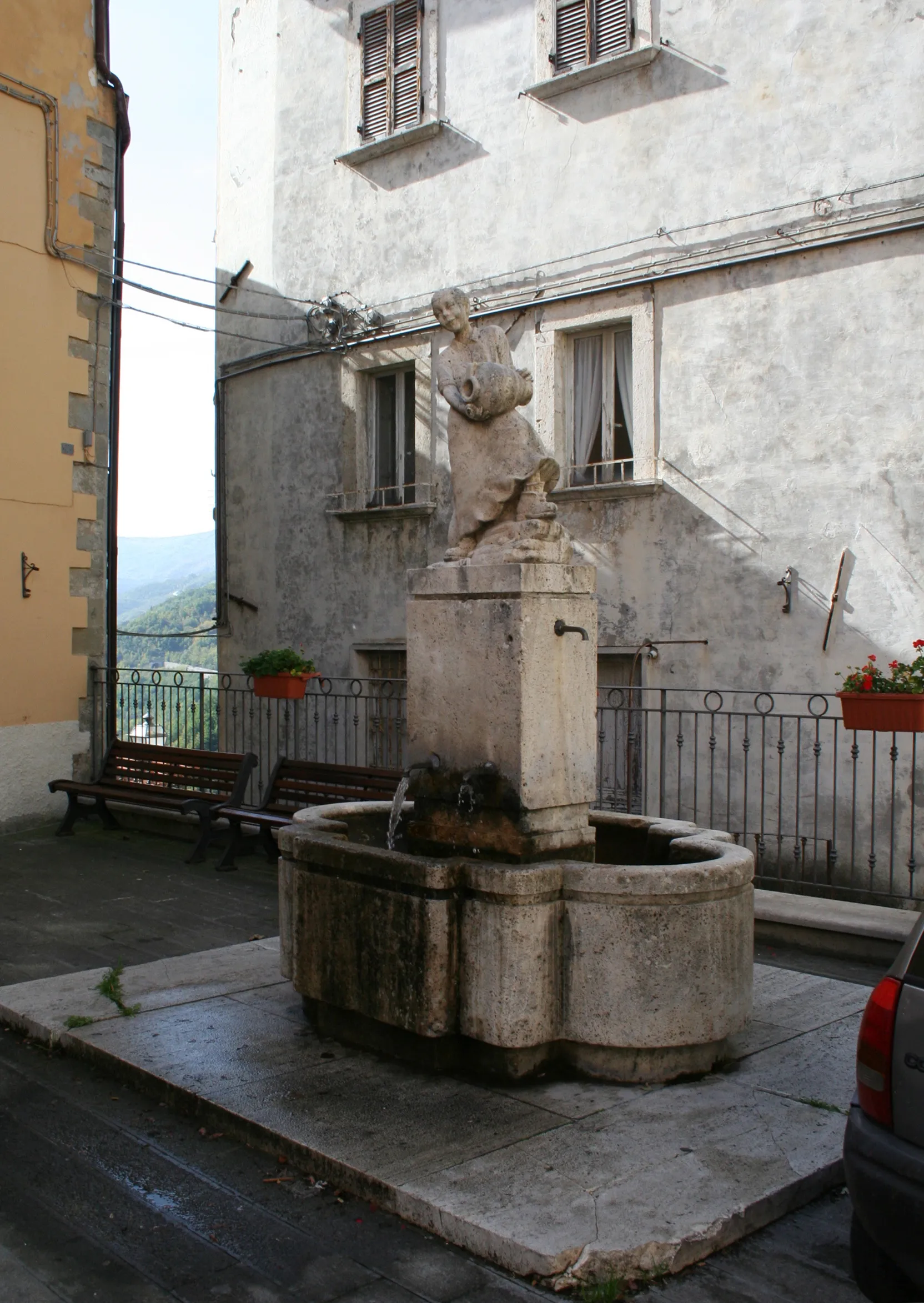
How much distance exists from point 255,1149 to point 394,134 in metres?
11.1

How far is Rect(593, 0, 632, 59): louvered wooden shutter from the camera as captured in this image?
10523mm

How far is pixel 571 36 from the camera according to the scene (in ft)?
35.9

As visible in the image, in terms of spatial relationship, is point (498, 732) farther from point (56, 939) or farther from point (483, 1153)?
point (56, 939)

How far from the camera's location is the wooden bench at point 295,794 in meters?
8.77

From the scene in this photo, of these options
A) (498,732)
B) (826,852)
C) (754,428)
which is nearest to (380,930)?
(498,732)

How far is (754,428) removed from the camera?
9852mm

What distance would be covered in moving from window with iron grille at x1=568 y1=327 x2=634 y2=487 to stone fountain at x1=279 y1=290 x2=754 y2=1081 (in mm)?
5837

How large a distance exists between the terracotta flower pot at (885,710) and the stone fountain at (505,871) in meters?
2.10

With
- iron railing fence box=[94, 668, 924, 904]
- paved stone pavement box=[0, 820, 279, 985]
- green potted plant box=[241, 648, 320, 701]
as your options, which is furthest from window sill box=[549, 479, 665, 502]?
paved stone pavement box=[0, 820, 279, 985]

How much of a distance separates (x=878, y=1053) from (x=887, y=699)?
4289 millimetres

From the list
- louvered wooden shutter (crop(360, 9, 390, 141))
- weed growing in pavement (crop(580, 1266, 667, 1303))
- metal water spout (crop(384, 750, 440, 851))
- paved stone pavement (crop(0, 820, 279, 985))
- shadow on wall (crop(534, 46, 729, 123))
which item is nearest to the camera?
weed growing in pavement (crop(580, 1266, 667, 1303))

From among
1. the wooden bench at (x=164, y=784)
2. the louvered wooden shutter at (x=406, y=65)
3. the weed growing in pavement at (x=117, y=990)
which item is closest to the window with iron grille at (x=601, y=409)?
the louvered wooden shutter at (x=406, y=65)

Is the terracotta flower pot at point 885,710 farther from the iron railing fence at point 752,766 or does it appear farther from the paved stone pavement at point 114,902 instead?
the paved stone pavement at point 114,902

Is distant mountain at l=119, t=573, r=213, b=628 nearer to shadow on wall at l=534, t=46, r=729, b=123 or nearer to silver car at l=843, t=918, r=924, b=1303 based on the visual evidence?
shadow on wall at l=534, t=46, r=729, b=123
